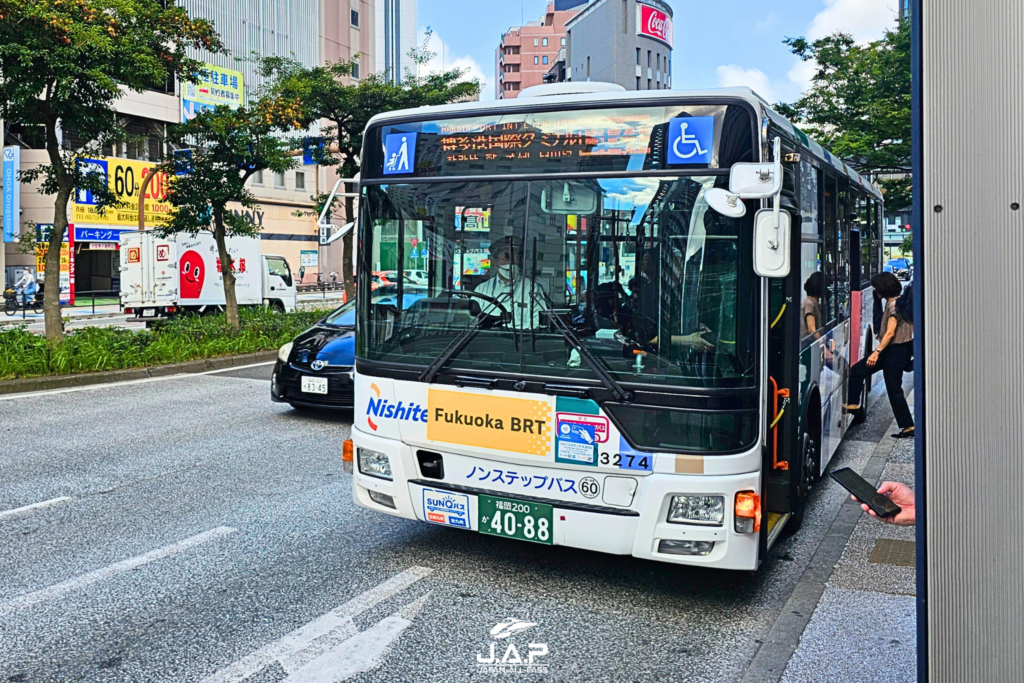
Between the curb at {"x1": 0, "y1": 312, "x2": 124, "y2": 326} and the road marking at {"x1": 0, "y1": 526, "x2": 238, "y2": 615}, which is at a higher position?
the curb at {"x1": 0, "y1": 312, "x2": 124, "y2": 326}

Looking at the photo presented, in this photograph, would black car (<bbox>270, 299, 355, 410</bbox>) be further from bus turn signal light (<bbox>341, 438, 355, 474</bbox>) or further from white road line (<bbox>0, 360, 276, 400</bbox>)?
bus turn signal light (<bbox>341, 438, 355, 474</bbox>)

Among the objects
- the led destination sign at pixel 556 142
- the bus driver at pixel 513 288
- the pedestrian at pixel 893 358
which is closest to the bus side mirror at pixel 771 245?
the led destination sign at pixel 556 142

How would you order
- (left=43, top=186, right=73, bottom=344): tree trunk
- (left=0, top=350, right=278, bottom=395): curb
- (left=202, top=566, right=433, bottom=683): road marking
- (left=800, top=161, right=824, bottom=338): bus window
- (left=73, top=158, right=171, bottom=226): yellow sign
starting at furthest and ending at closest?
1. (left=73, top=158, right=171, bottom=226): yellow sign
2. (left=43, top=186, right=73, bottom=344): tree trunk
3. (left=0, top=350, right=278, bottom=395): curb
4. (left=800, top=161, right=824, bottom=338): bus window
5. (left=202, top=566, right=433, bottom=683): road marking

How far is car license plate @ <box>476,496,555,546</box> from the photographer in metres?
4.92

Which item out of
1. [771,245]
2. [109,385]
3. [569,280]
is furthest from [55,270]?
[771,245]

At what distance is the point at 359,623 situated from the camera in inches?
184

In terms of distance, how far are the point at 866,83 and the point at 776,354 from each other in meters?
20.8

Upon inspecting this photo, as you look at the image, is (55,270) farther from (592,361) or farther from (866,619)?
(866,619)

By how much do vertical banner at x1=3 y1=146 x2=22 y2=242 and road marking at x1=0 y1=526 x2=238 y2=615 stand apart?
113ft

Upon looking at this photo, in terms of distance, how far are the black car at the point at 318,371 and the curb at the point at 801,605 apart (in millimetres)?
5555

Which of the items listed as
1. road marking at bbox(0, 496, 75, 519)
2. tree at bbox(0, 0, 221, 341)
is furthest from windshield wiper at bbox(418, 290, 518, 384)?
tree at bbox(0, 0, 221, 341)

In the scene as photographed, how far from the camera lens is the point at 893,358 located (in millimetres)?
9711

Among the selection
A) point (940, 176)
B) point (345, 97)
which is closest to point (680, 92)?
point (940, 176)

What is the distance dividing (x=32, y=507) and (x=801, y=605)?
537 centimetres
